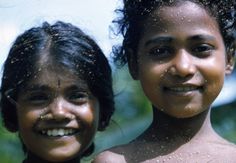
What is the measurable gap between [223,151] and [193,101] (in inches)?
8.7

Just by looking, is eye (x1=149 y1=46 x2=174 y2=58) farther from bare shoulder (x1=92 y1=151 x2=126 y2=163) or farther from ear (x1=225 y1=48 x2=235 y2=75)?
bare shoulder (x1=92 y1=151 x2=126 y2=163)

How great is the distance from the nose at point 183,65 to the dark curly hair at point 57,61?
19.9 inches

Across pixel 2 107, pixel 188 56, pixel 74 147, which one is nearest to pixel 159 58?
pixel 188 56

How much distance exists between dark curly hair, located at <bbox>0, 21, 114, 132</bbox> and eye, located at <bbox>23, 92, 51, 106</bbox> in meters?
0.07

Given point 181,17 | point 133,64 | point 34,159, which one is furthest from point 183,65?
point 34,159

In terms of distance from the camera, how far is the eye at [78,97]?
3551 mm

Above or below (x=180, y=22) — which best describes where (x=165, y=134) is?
below

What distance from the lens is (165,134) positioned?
3.41 m

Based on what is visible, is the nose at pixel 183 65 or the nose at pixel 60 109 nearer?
the nose at pixel 183 65

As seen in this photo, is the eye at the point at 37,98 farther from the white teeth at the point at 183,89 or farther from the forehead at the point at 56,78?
the white teeth at the point at 183,89

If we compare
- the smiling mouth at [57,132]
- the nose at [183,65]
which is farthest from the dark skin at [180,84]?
the smiling mouth at [57,132]

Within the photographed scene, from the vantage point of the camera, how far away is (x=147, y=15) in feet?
11.2

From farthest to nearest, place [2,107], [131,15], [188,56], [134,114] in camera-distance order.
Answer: [134,114]
[2,107]
[131,15]
[188,56]

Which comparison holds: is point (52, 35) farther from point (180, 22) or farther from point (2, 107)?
point (180, 22)
